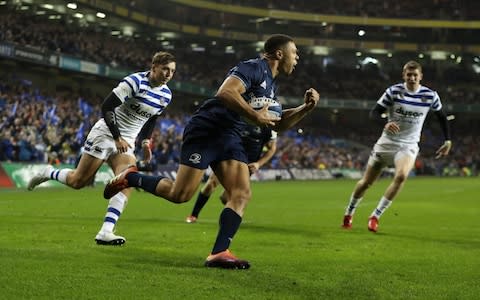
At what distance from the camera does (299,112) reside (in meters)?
6.80

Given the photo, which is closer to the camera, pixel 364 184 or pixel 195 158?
pixel 195 158

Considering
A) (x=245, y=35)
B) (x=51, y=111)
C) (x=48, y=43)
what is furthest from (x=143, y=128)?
(x=245, y=35)

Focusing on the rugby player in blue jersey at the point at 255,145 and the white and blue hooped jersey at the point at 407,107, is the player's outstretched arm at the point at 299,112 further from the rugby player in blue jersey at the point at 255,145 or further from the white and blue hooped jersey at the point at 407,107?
the white and blue hooped jersey at the point at 407,107

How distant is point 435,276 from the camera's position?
611 centimetres

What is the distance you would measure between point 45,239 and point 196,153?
9.59 feet

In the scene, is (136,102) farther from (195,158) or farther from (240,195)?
(240,195)

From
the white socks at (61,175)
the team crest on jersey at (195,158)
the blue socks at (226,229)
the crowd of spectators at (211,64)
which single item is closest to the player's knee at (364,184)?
the white socks at (61,175)

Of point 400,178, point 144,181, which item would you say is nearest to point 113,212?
point 144,181

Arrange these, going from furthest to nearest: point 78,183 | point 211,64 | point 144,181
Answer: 1. point 211,64
2. point 78,183
3. point 144,181

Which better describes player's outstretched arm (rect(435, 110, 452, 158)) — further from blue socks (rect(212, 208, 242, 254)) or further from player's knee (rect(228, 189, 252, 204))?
blue socks (rect(212, 208, 242, 254))

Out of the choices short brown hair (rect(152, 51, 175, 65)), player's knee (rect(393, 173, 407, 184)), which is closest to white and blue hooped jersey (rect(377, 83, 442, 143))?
player's knee (rect(393, 173, 407, 184))

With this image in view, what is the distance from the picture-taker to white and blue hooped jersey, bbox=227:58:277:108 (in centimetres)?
624

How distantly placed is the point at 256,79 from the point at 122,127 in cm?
304

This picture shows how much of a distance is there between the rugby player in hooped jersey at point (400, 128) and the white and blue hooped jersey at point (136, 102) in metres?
4.25
